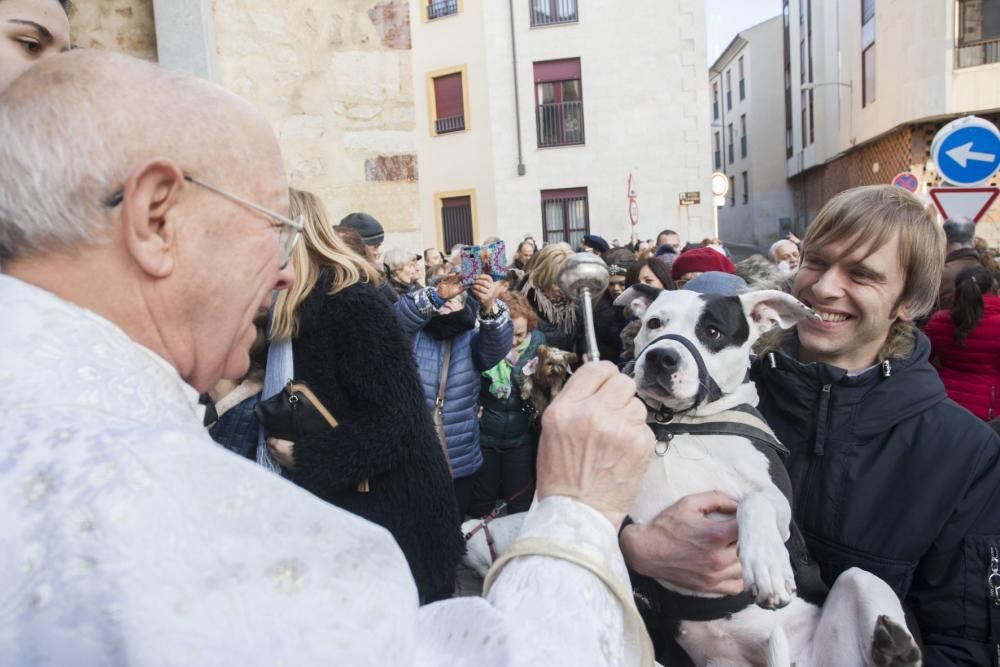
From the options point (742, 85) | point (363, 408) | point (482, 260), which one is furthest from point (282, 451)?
point (742, 85)

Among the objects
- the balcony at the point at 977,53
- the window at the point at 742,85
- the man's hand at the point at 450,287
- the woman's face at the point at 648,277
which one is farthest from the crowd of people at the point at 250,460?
the window at the point at 742,85

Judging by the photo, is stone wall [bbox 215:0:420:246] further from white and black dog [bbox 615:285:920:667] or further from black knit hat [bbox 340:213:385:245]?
white and black dog [bbox 615:285:920:667]

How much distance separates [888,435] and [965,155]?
6.81 m

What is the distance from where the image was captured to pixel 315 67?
176 inches

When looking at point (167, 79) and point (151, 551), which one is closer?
point (151, 551)

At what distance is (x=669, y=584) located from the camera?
7.26 ft

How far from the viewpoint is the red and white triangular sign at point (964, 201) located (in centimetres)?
741

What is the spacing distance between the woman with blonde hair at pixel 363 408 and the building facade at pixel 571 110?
19960 millimetres

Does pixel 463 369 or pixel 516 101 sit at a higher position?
pixel 516 101

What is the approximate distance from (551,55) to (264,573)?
2320 cm

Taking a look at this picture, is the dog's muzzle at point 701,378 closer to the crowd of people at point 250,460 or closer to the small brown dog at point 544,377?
the crowd of people at point 250,460

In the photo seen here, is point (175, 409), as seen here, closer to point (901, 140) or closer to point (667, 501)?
point (667, 501)

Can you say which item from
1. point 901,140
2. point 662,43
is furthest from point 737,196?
point 662,43

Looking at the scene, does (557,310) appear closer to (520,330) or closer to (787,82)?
(520,330)
